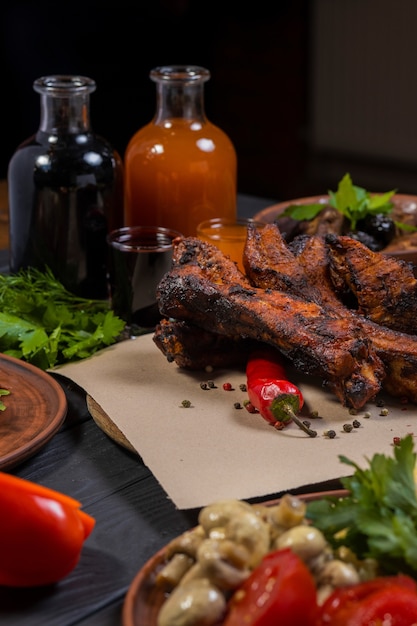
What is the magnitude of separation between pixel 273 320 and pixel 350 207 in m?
0.91

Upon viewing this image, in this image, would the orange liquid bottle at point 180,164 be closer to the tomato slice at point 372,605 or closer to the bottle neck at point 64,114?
the bottle neck at point 64,114

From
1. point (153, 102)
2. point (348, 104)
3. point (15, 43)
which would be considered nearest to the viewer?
point (15, 43)

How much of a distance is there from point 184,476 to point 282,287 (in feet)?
1.74

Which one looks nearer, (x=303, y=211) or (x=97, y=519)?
(x=97, y=519)

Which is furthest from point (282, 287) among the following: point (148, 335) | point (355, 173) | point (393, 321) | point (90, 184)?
point (355, 173)

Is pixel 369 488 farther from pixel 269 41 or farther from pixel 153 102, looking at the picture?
pixel 269 41

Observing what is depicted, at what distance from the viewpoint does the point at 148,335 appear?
7.27 ft

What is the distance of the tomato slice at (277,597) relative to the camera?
1032 mm

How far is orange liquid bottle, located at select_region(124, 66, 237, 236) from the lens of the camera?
8.35 ft

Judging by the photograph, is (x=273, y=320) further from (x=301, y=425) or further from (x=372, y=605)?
(x=372, y=605)

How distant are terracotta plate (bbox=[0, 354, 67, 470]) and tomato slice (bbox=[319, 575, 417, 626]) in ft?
2.23

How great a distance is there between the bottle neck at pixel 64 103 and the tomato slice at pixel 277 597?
5.26 ft

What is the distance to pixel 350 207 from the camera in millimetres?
2639

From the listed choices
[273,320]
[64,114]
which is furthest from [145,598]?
[64,114]
